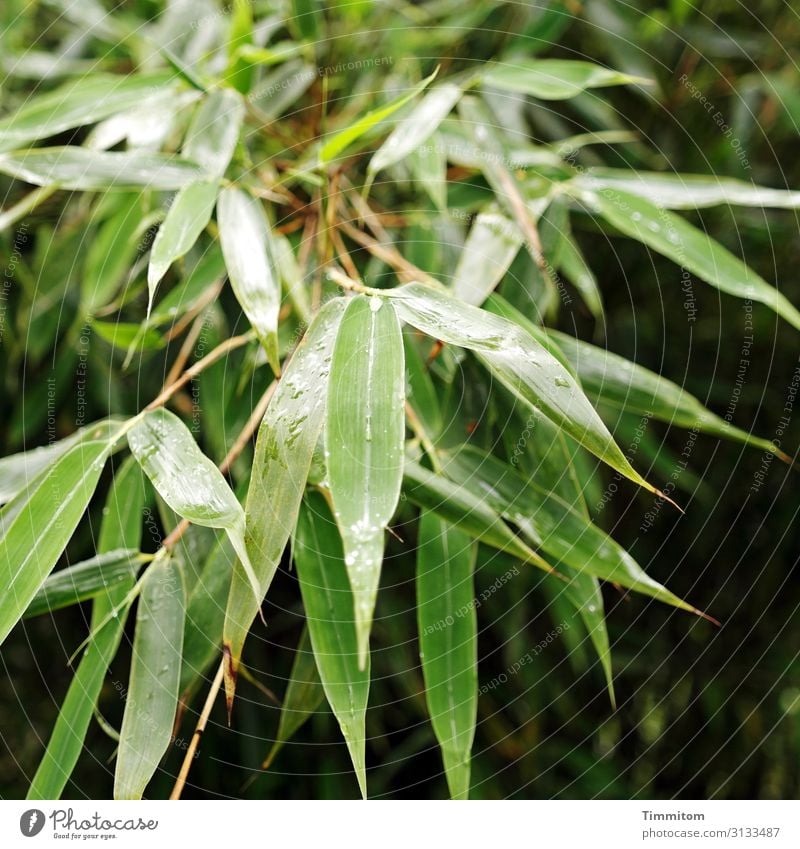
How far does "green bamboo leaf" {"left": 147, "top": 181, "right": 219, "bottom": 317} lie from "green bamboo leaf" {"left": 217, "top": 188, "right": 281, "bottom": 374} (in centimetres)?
1

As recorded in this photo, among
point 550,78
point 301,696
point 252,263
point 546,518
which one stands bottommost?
point 301,696

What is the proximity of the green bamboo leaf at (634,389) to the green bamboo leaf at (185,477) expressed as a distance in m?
0.20

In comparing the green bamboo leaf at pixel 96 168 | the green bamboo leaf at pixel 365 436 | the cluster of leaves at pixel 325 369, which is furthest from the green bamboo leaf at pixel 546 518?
the green bamboo leaf at pixel 96 168

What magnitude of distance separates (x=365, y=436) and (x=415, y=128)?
8.7 inches

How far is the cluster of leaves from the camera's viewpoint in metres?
0.29

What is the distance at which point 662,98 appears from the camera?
687mm

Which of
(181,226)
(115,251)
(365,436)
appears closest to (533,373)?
(365,436)


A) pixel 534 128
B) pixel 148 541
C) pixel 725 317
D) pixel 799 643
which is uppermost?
pixel 534 128

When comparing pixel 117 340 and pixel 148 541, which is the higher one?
pixel 117 340

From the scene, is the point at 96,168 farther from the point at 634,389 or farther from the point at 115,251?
the point at 634,389

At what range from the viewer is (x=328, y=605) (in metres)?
0.36

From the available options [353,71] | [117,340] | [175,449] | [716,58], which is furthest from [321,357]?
[716,58]
